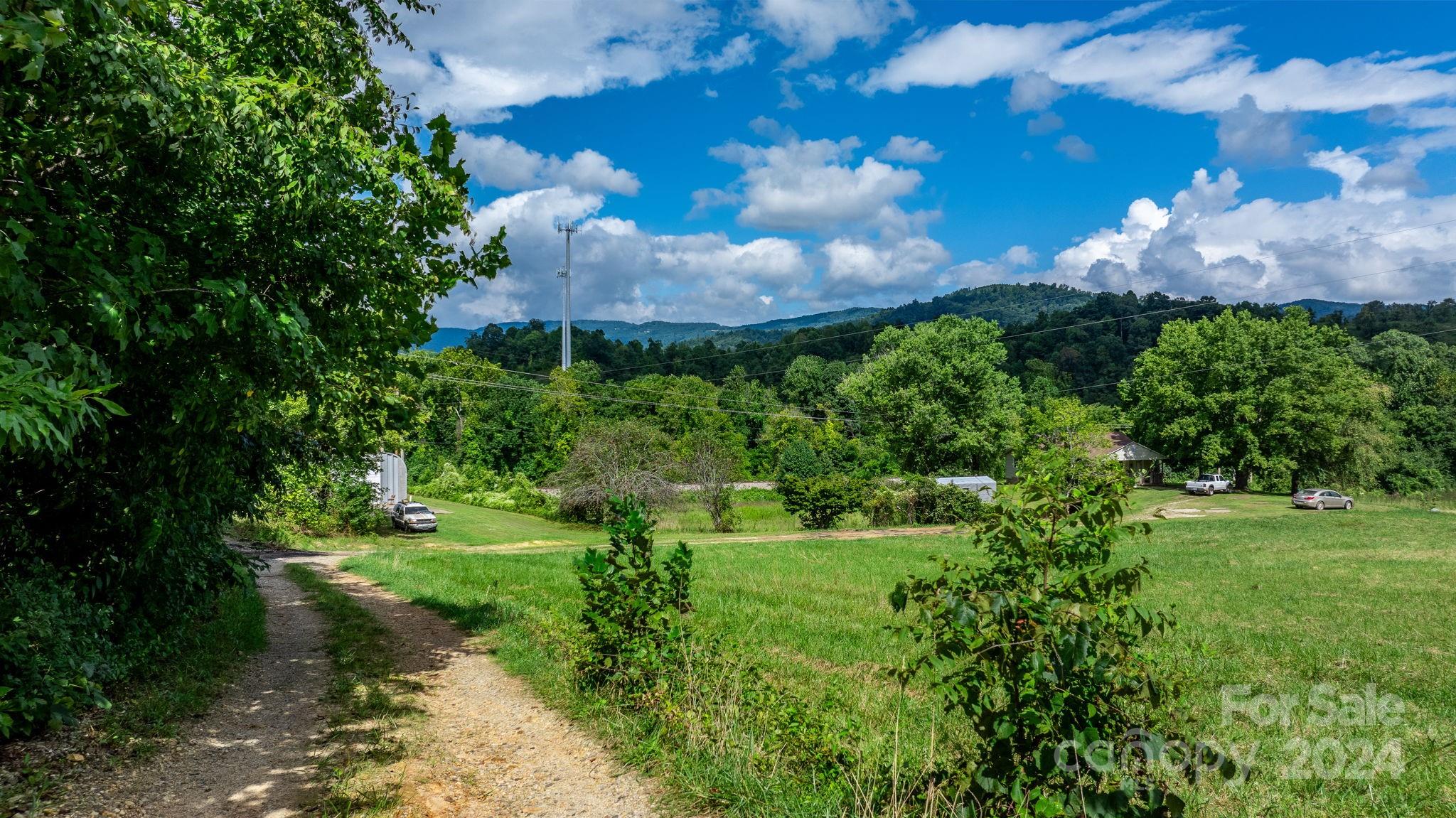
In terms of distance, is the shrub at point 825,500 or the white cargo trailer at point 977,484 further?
the white cargo trailer at point 977,484

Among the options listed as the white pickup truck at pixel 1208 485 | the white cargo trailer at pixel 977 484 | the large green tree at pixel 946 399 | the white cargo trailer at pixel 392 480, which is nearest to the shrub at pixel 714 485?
the white cargo trailer at pixel 977 484

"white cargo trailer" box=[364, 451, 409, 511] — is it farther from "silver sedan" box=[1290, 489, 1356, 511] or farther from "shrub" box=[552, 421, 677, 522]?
"silver sedan" box=[1290, 489, 1356, 511]

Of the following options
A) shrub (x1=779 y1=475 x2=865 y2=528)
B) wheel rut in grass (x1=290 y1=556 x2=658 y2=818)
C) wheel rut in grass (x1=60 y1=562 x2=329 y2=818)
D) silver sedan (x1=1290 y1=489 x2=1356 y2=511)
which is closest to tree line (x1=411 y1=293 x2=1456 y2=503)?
silver sedan (x1=1290 y1=489 x2=1356 y2=511)

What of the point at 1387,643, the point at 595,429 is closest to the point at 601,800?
the point at 1387,643

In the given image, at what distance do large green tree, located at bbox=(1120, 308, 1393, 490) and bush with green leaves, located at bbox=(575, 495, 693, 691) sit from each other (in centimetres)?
5935

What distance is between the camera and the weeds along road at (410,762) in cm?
490

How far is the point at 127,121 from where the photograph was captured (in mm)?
5152

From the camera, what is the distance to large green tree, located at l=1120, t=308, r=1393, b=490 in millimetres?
52812

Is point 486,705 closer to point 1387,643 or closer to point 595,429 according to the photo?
point 1387,643

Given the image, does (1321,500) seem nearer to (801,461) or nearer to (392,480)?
(801,461)

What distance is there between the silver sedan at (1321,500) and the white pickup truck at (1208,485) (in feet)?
30.6

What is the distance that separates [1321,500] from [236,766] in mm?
53236

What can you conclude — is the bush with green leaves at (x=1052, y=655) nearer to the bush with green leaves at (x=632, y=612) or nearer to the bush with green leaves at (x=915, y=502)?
the bush with green leaves at (x=632, y=612)

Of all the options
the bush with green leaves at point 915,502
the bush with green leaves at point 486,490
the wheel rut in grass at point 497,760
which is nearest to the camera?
the wheel rut in grass at point 497,760
